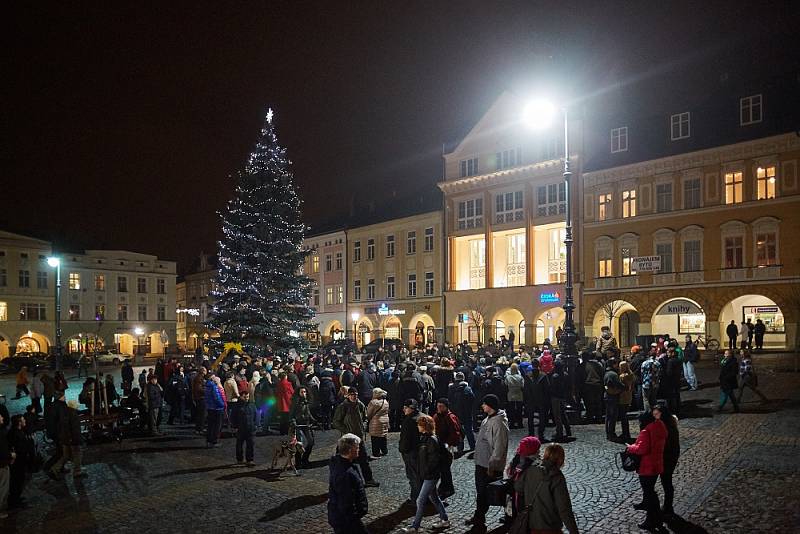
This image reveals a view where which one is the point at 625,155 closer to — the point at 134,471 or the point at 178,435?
the point at 178,435

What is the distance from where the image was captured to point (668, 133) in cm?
4172

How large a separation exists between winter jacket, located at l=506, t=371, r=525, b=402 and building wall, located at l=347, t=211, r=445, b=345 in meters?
34.3

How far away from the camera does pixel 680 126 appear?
41.3 meters

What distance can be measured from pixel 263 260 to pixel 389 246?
26716mm

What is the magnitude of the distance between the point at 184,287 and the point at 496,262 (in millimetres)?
64000

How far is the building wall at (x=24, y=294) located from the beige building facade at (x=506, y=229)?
41748 mm

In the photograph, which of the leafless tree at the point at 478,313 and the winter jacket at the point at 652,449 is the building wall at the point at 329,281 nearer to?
the leafless tree at the point at 478,313

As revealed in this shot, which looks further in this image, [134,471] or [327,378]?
[327,378]

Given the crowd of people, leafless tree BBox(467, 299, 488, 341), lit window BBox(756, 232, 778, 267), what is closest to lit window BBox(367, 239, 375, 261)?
leafless tree BBox(467, 299, 488, 341)

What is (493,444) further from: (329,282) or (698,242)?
(329,282)

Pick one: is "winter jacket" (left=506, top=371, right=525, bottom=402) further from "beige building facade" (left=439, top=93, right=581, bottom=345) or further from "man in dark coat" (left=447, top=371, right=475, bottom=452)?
"beige building facade" (left=439, top=93, right=581, bottom=345)

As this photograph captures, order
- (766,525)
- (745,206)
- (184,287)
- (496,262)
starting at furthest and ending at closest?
1. (184,287)
2. (496,262)
3. (745,206)
4. (766,525)

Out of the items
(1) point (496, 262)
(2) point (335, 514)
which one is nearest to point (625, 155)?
(1) point (496, 262)

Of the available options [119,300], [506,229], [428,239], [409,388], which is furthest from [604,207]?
[119,300]
